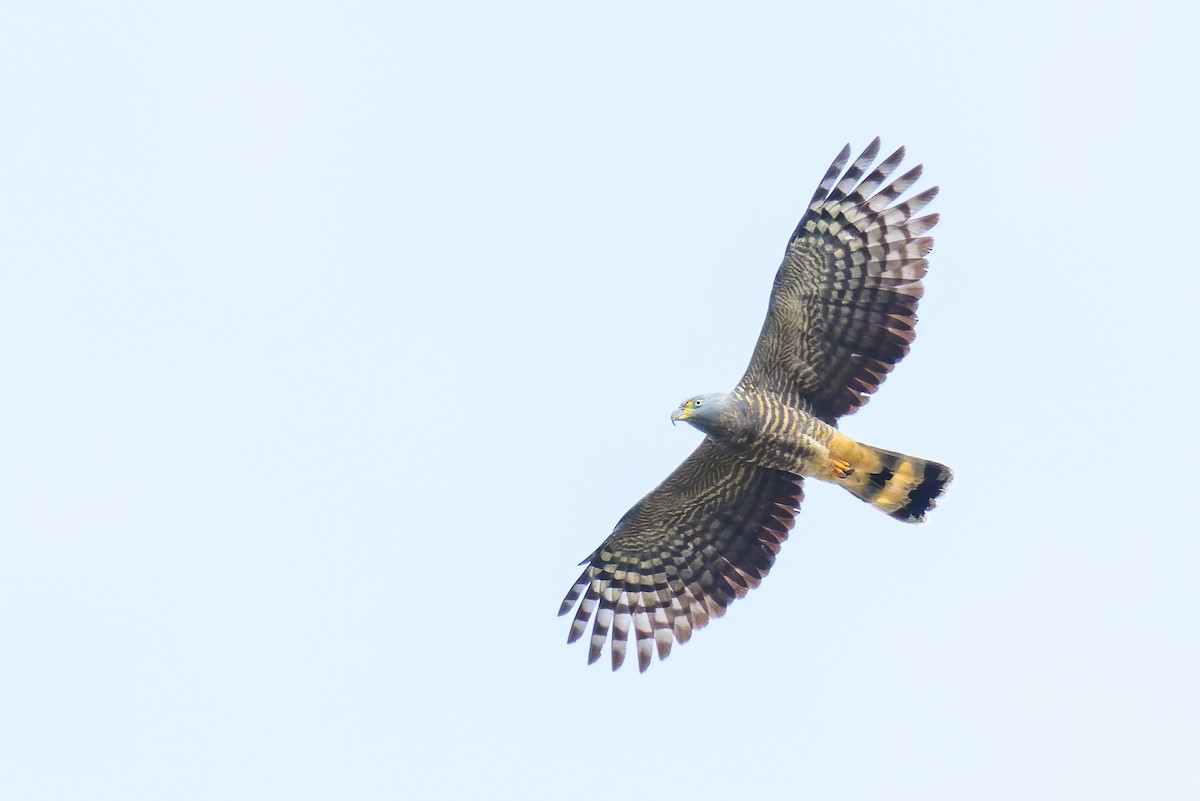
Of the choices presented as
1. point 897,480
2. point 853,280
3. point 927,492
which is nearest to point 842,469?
point 897,480

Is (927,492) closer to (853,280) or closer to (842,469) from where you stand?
(842,469)

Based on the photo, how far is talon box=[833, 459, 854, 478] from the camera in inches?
765

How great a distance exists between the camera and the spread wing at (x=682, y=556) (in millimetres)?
20094

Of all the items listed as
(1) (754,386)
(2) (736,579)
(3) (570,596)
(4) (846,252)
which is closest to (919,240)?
(4) (846,252)

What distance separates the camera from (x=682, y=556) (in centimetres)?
2048

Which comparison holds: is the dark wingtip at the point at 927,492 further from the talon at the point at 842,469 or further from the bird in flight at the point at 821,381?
the talon at the point at 842,469

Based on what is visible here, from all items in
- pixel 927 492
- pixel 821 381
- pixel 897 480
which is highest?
pixel 821 381

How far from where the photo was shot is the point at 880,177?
63.3ft

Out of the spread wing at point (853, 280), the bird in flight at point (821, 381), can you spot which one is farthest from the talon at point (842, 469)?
the spread wing at point (853, 280)

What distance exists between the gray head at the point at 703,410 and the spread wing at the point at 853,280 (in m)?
0.83

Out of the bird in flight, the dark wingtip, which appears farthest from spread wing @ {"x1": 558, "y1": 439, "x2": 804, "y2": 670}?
the dark wingtip

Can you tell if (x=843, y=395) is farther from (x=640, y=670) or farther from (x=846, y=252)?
(x=640, y=670)

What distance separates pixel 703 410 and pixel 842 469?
5.46ft

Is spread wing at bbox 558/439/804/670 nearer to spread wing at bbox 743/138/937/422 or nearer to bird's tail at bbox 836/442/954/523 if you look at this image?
bird's tail at bbox 836/442/954/523
